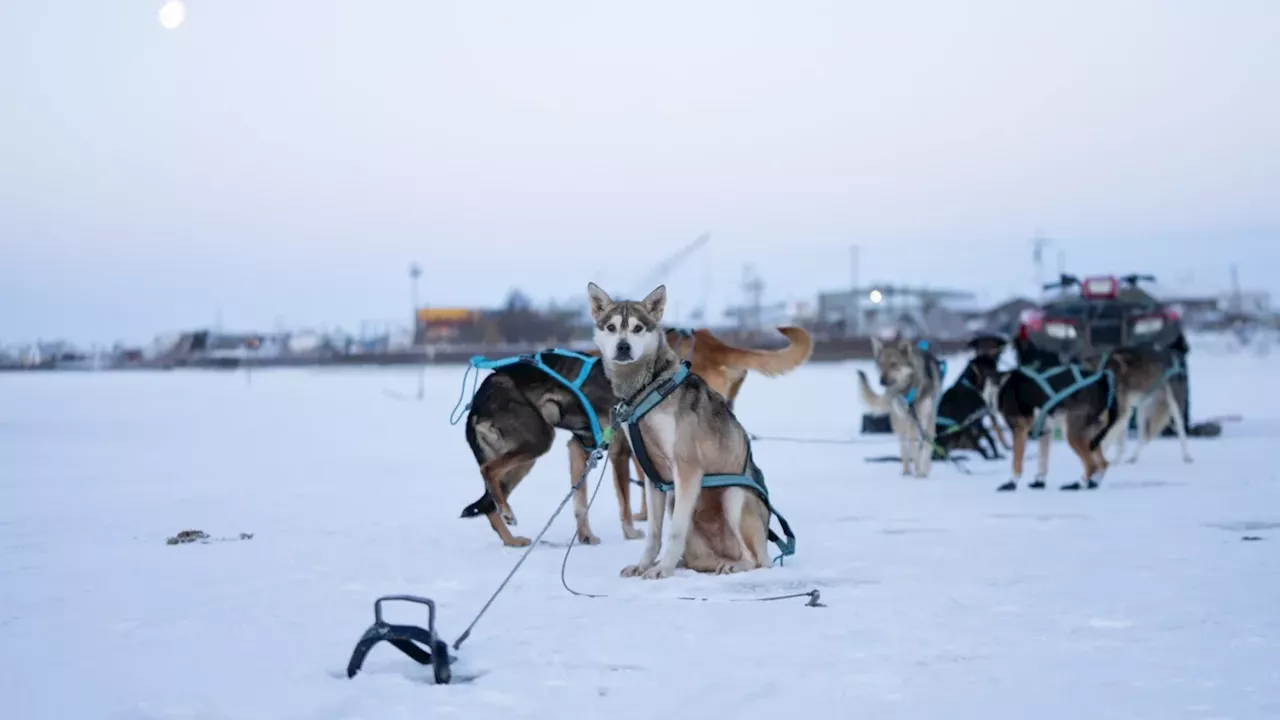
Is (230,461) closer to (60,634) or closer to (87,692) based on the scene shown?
(60,634)

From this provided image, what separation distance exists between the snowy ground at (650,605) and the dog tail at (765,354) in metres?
1.10

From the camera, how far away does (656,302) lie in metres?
5.69

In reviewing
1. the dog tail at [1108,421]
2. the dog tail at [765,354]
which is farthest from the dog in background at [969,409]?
the dog tail at [765,354]

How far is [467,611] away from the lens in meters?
4.91

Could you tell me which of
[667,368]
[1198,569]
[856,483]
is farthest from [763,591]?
[856,483]

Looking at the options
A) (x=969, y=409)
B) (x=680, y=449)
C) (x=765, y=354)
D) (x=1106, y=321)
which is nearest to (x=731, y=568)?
(x=680, y=449)

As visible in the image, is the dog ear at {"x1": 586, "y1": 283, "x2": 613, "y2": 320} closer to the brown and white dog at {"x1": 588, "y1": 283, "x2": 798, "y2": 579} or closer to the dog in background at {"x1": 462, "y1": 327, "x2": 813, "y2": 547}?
the brown and white dog at {"x1": 588, "y1": 283, "x2": 798, "y2": 579}

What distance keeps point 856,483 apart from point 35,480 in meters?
7.73

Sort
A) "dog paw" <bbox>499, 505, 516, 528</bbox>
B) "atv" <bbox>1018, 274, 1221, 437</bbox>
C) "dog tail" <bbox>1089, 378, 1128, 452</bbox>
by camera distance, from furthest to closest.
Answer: "atv" <bbox>1018, 274, 1221, 437</bbox> < "dog tail" <bbox>1089, 378, 1128, 452</bbox> < "dog paw" <bbox>499, 505, 516, 528</bbox>

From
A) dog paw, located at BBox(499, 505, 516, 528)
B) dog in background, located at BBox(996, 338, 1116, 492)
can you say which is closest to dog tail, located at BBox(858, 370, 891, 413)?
dog in background, located at BBox(996, 338, 1116, 492)

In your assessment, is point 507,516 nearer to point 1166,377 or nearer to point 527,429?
point 527,429

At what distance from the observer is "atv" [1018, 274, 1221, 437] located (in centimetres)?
1409

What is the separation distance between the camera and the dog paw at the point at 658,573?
5.46 metres

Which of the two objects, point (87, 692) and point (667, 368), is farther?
point (667, 368)
